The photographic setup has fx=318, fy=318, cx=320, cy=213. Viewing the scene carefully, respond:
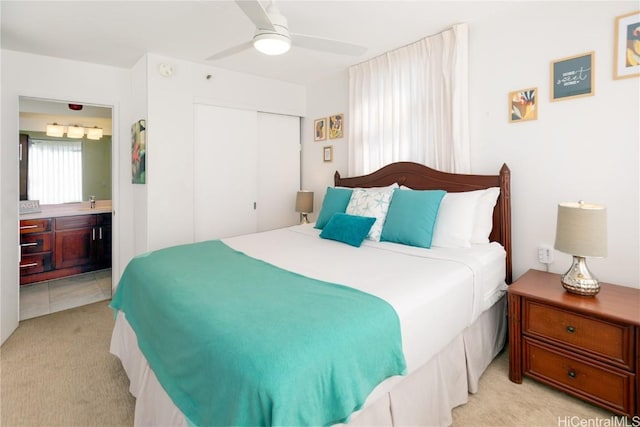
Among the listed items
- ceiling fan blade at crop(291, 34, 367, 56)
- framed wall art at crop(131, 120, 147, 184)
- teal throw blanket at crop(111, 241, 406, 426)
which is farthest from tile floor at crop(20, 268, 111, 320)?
ceiling fan blade at crop(291, 34, 367, 56)

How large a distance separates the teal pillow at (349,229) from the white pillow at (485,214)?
2.55 ft

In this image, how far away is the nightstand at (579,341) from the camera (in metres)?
1.62

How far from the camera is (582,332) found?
1.75 metres

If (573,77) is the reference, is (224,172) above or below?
below

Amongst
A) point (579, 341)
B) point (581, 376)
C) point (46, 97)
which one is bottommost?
point (581, 376)

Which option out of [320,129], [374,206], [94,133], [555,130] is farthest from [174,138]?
[555,130]

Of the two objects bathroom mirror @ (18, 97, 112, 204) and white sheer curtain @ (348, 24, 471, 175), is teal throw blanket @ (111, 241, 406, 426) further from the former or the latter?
bathroom mirror @ (18, 97, 112, 204)

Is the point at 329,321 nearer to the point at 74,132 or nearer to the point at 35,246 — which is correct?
the point at 35,246

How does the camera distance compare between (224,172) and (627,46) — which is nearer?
(627,46)

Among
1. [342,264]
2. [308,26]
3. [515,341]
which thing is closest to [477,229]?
[515,341]

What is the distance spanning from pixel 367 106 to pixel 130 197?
2.84 m

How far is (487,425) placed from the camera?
1.69 meters

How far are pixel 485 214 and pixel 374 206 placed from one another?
0.85m

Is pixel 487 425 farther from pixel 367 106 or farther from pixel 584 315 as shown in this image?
pixel 367 106
